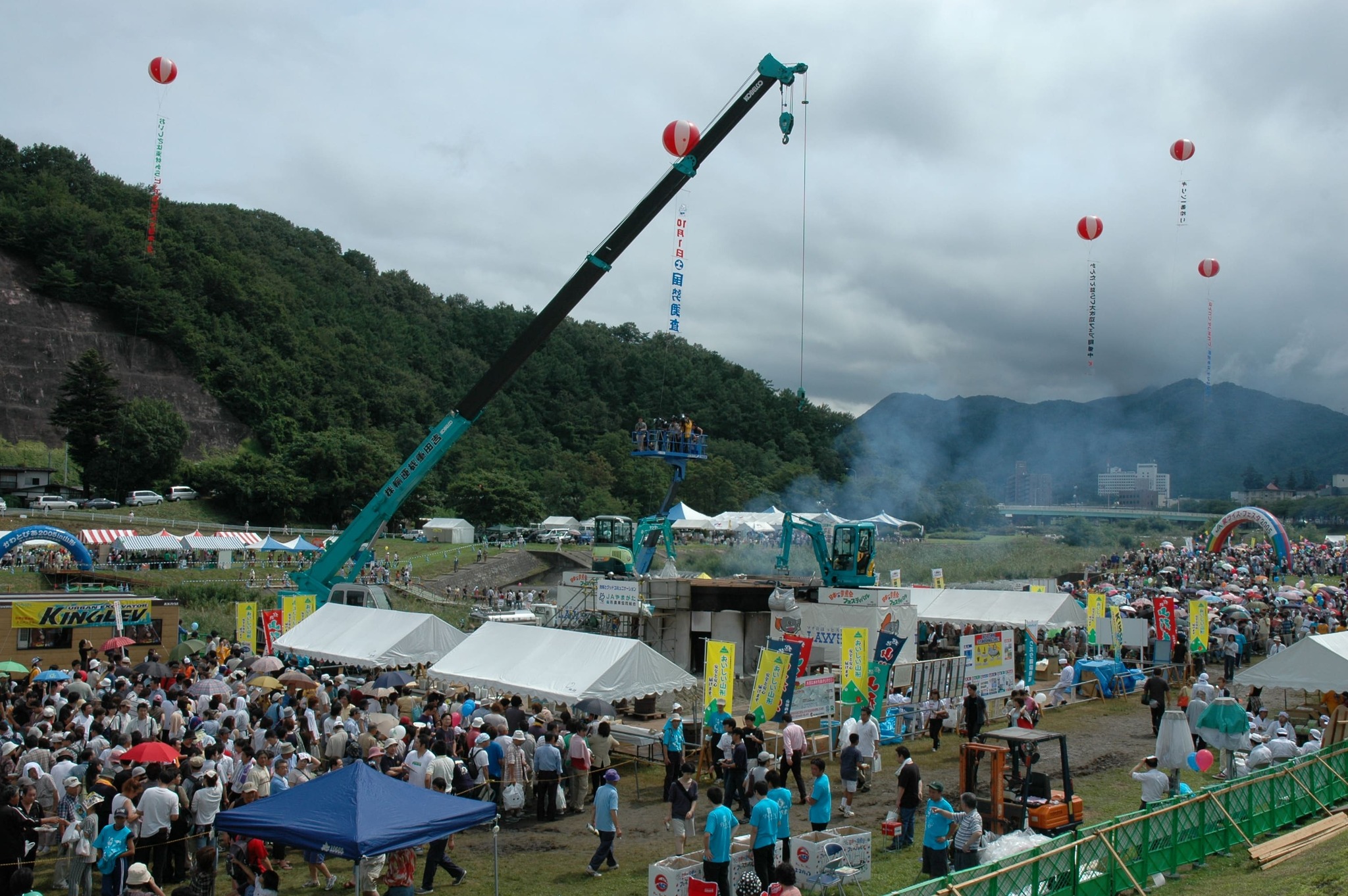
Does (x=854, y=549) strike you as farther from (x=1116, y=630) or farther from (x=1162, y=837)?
(x=1162, y=837)

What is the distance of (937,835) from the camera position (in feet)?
30.0

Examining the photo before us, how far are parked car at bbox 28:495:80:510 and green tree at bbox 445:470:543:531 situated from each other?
21776 mm

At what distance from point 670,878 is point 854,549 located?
1768 cm

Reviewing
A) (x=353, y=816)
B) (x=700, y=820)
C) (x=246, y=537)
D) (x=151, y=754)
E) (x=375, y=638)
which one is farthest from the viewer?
(x=246, y=537)

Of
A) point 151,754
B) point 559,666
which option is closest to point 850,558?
point 559,666

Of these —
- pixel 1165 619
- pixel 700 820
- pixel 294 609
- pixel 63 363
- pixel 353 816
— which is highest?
pixel 63 363

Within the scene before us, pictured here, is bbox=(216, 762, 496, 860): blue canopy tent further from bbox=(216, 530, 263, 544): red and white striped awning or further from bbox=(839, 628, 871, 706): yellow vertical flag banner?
bbox=(216, 530, 263, 544): red and white striped awning

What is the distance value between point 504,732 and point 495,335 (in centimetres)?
10099

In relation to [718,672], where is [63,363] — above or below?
above

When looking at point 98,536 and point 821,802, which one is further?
point 98,536

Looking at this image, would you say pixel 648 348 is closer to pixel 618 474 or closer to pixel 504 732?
pixel 618 474

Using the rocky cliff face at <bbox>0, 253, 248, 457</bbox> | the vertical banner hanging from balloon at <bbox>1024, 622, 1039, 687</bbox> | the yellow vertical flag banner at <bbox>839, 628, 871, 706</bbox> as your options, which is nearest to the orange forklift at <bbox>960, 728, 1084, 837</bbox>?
the yellow vertical flag banner at <bbox>839, 628, 871, 706</bbox>

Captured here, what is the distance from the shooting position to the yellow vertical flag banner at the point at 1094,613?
2436 cm

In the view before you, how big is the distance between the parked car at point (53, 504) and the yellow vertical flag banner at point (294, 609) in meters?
33.5
